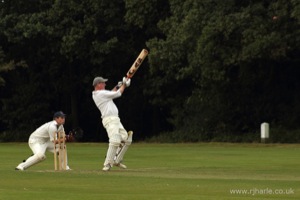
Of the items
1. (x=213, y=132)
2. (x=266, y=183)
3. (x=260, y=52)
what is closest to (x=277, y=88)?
(x=213, y=132)

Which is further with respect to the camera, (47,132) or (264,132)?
(264,132)

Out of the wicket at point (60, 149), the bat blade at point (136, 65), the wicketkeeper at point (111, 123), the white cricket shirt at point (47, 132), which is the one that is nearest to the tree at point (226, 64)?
the bat blade at point (136, 65)

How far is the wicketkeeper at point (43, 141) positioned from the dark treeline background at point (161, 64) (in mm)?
22685

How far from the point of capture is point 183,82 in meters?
55.9

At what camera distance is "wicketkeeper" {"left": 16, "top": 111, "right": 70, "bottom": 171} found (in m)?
22.7

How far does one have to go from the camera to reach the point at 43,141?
23125 mm

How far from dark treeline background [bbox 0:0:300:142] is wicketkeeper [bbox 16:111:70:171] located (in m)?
22.7

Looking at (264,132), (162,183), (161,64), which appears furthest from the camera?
(161,64)

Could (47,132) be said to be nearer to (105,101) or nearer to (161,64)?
(105,101)

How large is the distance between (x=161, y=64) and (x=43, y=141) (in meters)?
26.8

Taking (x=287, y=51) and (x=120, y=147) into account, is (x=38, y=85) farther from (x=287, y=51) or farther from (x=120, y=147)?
(x=120, y=147)

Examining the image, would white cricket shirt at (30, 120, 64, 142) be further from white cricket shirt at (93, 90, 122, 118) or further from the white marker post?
the white marker post

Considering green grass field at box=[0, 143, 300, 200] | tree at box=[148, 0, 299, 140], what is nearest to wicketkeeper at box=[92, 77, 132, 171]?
green grass field at box=[0, 143, 300, 200]

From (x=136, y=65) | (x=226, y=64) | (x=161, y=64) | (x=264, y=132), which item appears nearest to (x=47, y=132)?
(x=136, y=65)
